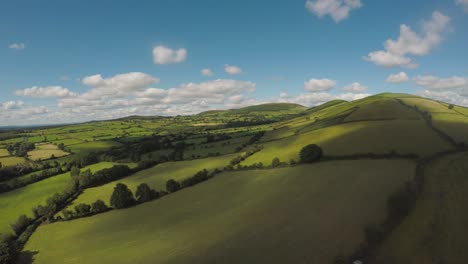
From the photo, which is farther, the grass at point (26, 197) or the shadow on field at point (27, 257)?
the grass at point (26, 197)

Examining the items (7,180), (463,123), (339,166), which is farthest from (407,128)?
(7,180)

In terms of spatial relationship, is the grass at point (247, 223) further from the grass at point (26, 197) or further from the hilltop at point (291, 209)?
the grass at point (26, 197)

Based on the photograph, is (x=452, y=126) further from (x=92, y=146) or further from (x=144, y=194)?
(x=92, y=146)

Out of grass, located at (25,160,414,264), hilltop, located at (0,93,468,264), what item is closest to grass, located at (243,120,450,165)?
hilltop, located at (0,93,468,264)

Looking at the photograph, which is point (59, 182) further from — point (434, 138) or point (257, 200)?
point (434, 138)

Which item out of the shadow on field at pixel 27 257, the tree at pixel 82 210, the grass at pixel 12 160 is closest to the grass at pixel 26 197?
the tree at pixel 82 210

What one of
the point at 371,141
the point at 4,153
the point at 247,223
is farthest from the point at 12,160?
the point at 371,141
